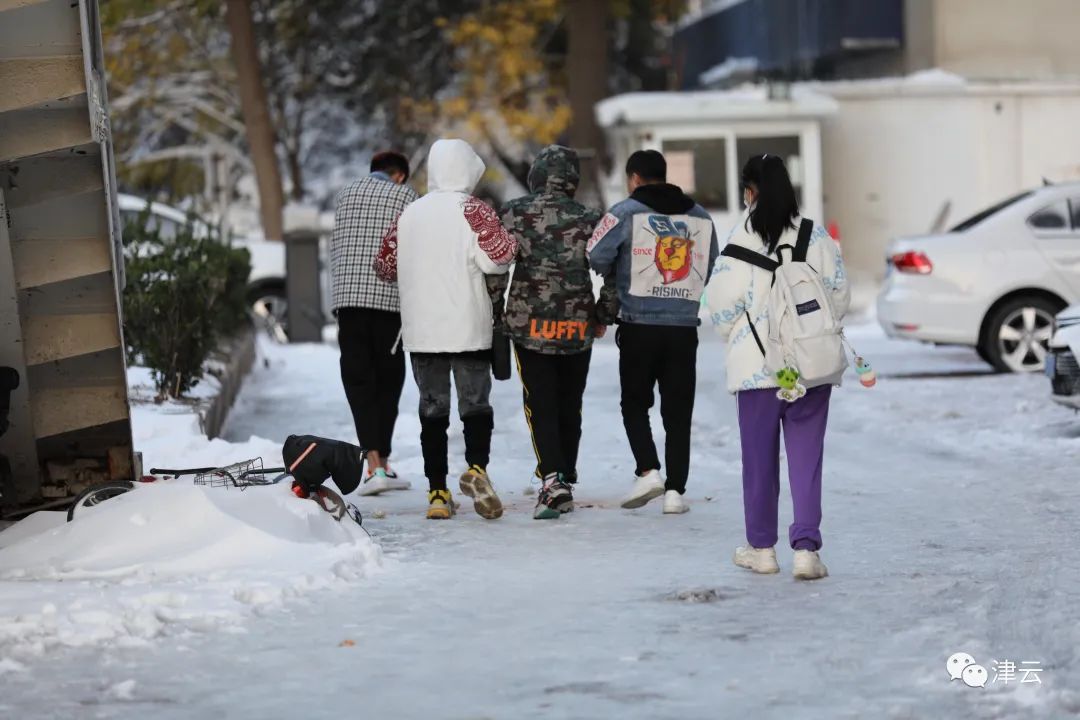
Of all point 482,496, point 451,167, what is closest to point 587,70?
point 451,167

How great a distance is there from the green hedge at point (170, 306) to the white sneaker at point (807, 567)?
6.34 metres

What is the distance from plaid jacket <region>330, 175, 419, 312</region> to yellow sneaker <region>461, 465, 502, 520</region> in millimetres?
1326

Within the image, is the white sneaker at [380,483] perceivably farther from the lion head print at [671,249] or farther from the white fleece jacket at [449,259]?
the lion head print at [671,249]

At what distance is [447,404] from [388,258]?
761 millimetres

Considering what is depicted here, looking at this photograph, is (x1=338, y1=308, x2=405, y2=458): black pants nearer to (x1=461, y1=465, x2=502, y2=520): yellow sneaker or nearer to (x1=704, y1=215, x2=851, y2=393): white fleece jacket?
(x1=461, y1=465, x2=502, y2=520): yellow sneaker

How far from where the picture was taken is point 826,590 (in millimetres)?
7148

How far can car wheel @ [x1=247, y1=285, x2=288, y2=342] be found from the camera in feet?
74.6

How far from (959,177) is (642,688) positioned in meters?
21.7

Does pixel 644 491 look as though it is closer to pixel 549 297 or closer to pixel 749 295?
pixel 549 297

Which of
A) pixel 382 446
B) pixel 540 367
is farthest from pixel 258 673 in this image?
pixel 382 446

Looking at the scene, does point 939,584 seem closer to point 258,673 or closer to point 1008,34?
point 258,673

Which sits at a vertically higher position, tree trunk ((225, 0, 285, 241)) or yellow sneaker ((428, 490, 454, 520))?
tree trunk ((225, 0, 285, 241))

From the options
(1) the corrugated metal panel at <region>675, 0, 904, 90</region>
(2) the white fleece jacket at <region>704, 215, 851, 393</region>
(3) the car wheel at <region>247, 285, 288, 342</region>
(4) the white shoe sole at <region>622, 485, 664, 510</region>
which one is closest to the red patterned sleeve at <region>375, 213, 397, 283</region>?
(4) the white shoe sole at <region>622, 485, 664, 510</region>

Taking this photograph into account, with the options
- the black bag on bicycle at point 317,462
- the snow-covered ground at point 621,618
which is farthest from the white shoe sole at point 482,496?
the black bag on bicycle at point 317,462
